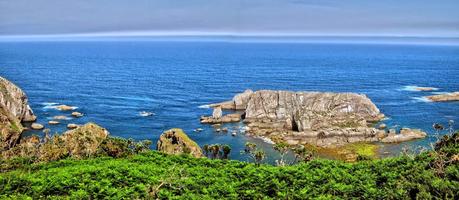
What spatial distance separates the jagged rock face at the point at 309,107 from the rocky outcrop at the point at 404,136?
12.9m

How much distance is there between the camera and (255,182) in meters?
39.7

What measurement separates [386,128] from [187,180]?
3262 inches

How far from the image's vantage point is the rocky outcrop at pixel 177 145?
80438 millimetres

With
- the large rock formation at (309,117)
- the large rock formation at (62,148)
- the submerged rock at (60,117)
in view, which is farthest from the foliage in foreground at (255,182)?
the submerged rock at (60,117)

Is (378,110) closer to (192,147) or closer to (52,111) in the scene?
(192,147)

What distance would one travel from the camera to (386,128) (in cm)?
11019

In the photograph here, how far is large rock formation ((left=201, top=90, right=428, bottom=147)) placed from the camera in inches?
3912

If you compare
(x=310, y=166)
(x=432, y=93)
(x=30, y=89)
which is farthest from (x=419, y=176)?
(x=30, y=89)

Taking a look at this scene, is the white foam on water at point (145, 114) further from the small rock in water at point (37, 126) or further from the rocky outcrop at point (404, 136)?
the rocky outcrop at point (404, 136)

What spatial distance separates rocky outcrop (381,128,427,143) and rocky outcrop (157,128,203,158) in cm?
4357

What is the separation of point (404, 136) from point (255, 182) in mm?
69640

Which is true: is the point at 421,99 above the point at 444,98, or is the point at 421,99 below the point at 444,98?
below

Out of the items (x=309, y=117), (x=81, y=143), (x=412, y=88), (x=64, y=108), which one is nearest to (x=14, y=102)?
(x=64, y=108)

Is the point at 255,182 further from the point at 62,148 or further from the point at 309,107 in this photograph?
the point at 309,107
